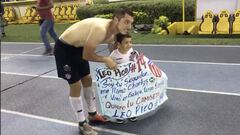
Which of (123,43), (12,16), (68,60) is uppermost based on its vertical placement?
(123,43)

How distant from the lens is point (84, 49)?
3238 mm

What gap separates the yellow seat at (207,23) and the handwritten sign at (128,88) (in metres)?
6.62

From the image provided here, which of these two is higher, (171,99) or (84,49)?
(84,49)

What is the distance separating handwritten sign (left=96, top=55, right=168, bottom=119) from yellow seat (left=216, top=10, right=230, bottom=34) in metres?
6.67

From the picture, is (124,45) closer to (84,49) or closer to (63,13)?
(84,49)

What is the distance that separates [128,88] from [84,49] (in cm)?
102

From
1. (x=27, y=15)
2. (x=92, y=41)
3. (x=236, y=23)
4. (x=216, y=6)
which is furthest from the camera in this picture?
(x=27, y=15)

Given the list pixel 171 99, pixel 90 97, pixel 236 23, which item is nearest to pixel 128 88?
pixel 90 97

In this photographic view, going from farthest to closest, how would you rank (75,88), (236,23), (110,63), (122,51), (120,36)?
(236,23) < (122,51) < (120,36) < (75,88) < (110,63)

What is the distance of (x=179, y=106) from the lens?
471 cm

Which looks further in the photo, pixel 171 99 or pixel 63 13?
pixel 63 13

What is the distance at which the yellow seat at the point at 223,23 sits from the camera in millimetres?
10102

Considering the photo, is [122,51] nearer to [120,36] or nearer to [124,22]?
[120,36]

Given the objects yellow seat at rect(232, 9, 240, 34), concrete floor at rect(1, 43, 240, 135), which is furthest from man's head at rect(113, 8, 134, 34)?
yellow seat at rect(232, 9, 240, 34)
